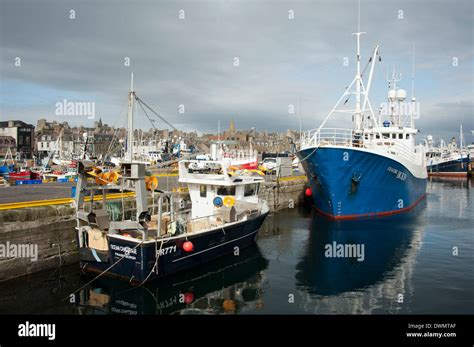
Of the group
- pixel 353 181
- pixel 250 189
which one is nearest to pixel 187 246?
pixel 250 189

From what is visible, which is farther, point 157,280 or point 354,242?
point 354,242

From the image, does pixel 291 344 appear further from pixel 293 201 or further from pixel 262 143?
pixel 262 143

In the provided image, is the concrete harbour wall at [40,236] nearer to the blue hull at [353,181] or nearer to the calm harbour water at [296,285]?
the calm harbour water at [296,285]

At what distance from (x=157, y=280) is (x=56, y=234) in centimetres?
498

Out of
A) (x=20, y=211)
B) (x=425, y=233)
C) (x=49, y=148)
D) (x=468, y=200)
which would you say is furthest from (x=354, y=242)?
(x=49, y=148)

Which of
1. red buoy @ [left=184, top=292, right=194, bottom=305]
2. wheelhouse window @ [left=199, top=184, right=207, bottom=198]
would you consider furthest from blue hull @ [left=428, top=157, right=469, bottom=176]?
red buoy @ [left=184, top=292, right=194, bottom=305]

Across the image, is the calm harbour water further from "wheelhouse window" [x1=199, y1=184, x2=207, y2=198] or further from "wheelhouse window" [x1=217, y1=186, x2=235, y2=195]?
"wheelhouse window" [x1=199, y1=184, x2=207, y2=198]

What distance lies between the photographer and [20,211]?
1486cm

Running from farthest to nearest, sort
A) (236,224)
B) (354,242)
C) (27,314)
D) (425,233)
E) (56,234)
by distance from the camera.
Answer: (425,233) < (354,242) < (236,224) < (56,234) < (27,314)

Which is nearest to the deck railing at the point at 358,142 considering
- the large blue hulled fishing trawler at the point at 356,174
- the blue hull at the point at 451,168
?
the large blue hulled fishing trawler at the point at 356,174

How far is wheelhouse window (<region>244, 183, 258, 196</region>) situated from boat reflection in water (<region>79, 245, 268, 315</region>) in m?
5.39

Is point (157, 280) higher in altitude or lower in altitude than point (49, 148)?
lower

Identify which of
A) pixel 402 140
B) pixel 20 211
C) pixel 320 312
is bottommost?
pixel 320 312

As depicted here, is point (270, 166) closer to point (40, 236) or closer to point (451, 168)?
point (40, 236)
